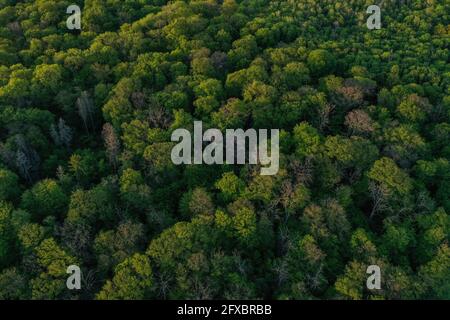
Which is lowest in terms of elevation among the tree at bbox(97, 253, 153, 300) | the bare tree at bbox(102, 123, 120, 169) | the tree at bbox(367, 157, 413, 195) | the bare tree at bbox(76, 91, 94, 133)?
the tree at bbox(97, 253, 153, 300)

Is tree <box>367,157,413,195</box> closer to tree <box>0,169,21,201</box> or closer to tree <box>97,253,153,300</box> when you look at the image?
tree <box>97,253,153,300</box>

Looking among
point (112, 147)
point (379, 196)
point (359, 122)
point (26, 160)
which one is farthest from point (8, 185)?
point (359, 122)

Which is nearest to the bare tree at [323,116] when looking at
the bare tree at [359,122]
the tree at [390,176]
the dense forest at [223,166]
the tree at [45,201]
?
the dense forest at [223,166]

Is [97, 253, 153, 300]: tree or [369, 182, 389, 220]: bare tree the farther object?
[369, 182, 389, 220]: bare tree

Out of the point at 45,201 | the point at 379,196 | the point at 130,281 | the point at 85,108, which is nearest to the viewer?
the point at 130,281

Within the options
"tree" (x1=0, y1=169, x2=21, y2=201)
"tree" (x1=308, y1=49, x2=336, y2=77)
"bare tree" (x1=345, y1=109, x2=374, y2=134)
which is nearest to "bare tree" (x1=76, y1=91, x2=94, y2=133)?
"tree" (x1=0, y1=169, x2=21, y2=201)

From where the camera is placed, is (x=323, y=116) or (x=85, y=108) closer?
(x=323, y=116)

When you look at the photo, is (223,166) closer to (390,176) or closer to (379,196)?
(379,196)

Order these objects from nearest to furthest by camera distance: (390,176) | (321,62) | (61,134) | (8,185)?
1. (390,176)
2. (8,185)
3. (61,134)
4. (321,62)

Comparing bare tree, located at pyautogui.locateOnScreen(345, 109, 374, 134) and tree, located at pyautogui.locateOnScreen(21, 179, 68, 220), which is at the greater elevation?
bare tree, located at pyautogui.locateOnScreen(345, 109, 374, 134)
